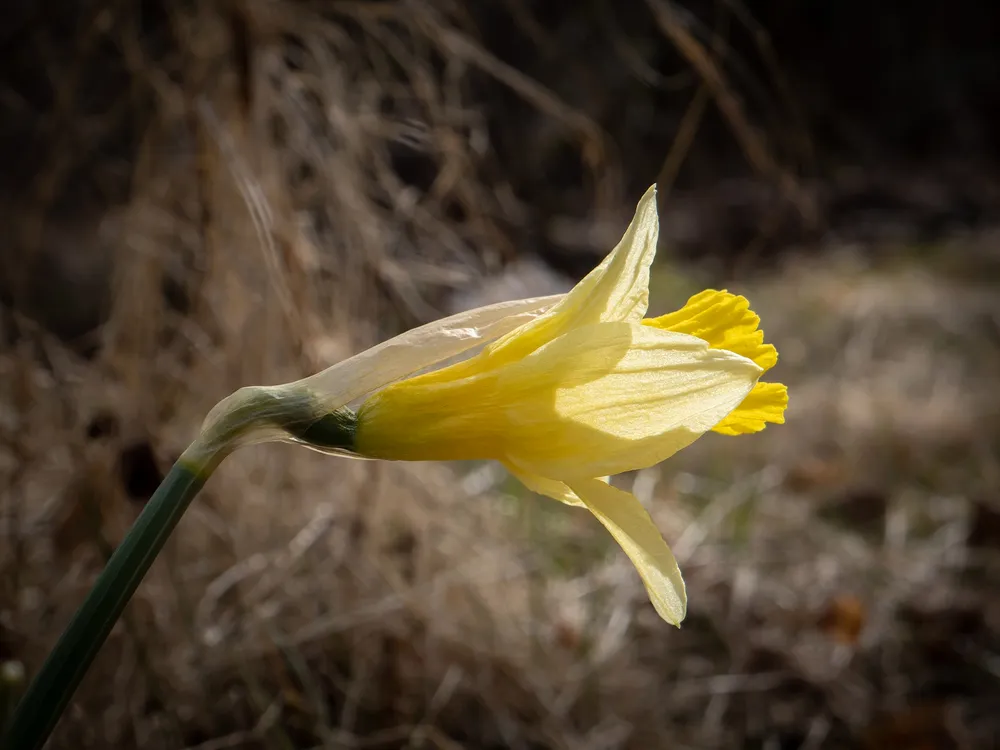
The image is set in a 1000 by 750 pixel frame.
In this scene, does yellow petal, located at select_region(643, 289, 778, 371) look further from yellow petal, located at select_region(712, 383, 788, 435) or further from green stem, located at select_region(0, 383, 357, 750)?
green stem, located at select_region(0, 383, 357, 750)

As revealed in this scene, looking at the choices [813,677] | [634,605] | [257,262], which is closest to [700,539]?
[634,605]

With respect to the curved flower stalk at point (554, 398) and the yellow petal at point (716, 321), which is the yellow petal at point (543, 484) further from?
the yellow petal at point (716, 321)

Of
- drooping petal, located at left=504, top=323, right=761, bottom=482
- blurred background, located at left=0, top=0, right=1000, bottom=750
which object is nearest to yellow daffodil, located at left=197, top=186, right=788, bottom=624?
drooping petal, located at left=504, top=323, right=761, bottom=482

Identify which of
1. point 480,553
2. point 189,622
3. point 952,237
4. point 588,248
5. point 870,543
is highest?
point 189,622

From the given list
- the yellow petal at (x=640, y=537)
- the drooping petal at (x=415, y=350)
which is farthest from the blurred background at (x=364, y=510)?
the yellow petal at (x=640, y=537)

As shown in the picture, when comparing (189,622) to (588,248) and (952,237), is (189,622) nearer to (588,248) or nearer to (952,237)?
(588,248)

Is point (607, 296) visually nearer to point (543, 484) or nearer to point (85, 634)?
point (543, 484)

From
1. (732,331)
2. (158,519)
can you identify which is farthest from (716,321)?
(158,519)
